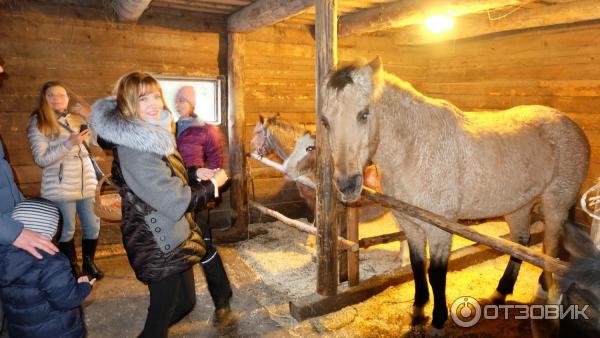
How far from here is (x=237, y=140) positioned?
542 cm

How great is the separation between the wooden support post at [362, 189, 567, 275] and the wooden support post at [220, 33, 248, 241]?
3.05m

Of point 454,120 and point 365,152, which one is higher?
point 454,120

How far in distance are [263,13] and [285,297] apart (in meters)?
3.33

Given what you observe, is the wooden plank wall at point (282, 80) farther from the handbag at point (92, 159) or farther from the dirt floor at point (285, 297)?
Result: the handbag at point (92, 159)

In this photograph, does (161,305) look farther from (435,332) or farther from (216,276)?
(435,332)

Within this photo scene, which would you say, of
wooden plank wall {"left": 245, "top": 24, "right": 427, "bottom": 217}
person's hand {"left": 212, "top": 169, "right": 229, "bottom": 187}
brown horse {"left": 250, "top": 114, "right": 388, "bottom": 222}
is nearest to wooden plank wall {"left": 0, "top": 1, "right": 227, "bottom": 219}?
wooden plank wall {"left": 245, "top": 24, "right": 427, "bottom": 217}

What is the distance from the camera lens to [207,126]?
367cm

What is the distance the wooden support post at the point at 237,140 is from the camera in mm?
5324

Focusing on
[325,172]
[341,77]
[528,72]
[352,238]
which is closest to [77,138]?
[325,172]

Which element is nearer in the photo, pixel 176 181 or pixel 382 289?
pixel 176 181

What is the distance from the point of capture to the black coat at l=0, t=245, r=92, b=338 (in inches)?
71.8

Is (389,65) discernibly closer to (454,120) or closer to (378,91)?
(454,120)

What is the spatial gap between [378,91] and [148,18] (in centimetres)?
396

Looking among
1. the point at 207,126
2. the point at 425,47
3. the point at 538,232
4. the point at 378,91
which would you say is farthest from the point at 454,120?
the point at 425,47
